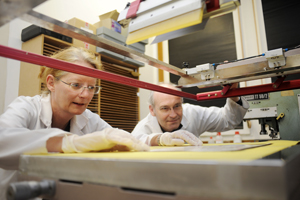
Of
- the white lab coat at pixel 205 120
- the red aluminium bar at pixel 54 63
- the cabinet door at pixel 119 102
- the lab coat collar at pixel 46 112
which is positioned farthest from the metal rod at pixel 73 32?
the cabinet door at pixel 119 102

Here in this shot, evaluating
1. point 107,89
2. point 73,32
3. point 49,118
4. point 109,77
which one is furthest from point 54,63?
point 107,89

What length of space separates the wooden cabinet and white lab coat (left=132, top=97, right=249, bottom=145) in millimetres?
974

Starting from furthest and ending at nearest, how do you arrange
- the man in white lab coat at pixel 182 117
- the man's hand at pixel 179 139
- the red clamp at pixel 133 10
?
the man in white lab coat at pixel 182 117 → the man's hand at pixel 179 139 → the red clamp at pixel 133 10

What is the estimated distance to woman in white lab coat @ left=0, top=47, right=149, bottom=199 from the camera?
77cm

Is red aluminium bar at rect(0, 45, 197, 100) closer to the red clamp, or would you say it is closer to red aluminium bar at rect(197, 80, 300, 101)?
the red clamp

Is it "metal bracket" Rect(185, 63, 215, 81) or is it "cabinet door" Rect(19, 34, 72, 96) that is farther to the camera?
"cabinet door" Rect(19, 34, 72, 96)

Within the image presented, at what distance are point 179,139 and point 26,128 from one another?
85 centimetres

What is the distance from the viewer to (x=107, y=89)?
3.23m

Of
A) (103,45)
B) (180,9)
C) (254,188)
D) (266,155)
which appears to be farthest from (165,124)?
(254,188)

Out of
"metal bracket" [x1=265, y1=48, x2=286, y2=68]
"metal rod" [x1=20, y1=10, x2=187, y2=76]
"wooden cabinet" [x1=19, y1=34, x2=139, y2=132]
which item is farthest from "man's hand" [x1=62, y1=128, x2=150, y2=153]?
"wooden cabinet" [x1=19, y1=34, x2=139, y2=132]

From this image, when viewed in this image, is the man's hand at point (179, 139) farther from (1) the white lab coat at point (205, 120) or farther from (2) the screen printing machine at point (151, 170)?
(1) the white lab coat at point (205, 120)

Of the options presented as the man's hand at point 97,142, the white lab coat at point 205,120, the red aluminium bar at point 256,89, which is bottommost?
the man's hand at point 97,142

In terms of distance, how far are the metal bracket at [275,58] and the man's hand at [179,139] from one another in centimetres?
61

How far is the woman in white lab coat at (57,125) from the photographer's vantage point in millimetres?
770
